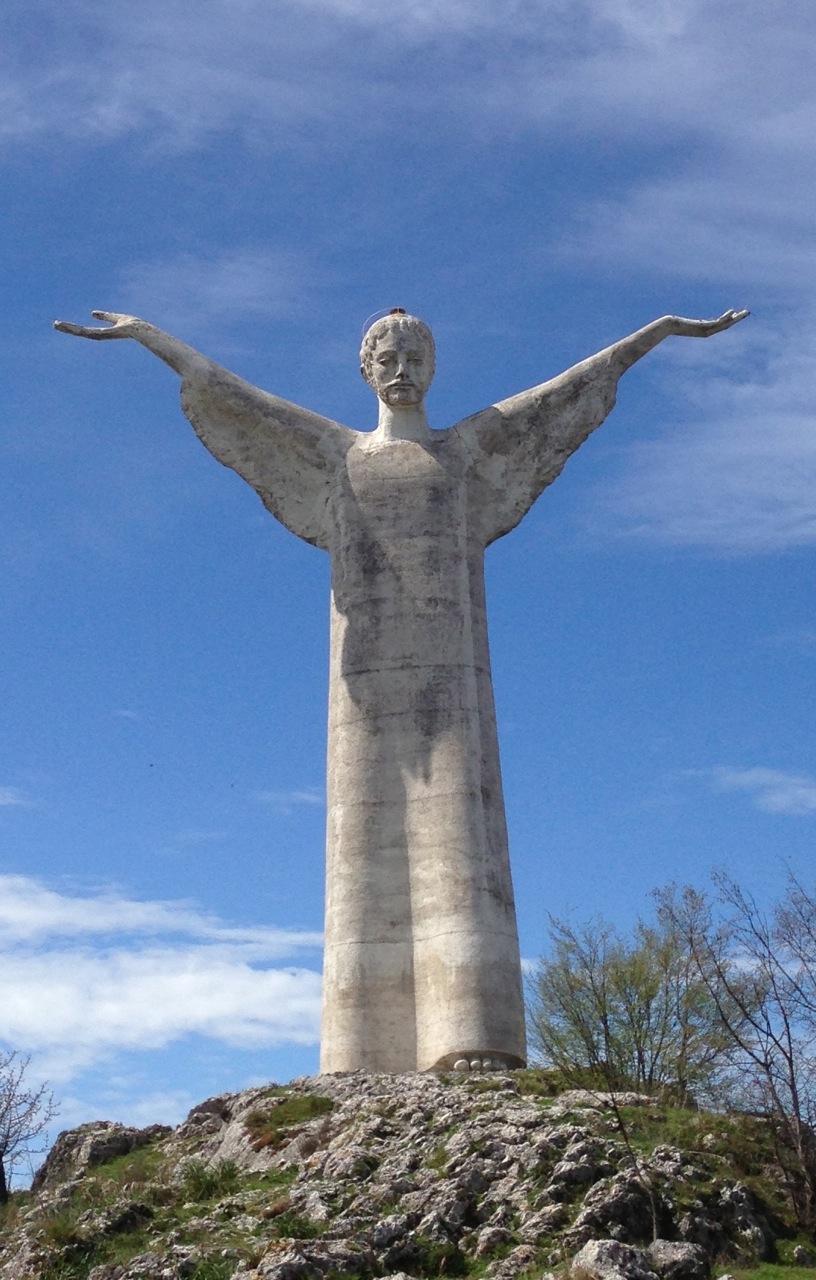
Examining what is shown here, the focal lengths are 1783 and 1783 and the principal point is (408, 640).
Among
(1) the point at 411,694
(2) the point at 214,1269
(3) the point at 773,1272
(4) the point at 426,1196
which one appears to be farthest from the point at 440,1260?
(1) the point at 411,694

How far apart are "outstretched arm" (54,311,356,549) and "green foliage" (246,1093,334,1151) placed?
24.9 ft

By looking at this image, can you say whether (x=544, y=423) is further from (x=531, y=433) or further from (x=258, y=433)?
(x=258, y=433)

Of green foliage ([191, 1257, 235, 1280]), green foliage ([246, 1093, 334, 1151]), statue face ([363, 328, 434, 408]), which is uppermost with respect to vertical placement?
statue face ([363, 328, 434, 408])

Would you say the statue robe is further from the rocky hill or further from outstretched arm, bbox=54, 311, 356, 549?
the rocky hill

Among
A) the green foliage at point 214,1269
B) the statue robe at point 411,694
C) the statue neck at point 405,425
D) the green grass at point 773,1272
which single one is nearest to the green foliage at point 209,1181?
the green foliage at point 214,1269

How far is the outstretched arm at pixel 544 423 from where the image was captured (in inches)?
957

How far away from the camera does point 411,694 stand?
22578mm

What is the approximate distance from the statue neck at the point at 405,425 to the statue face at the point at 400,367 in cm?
9

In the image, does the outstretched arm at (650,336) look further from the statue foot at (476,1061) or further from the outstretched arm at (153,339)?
the statue foot at (476,1061)

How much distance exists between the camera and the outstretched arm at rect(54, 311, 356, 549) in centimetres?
2409

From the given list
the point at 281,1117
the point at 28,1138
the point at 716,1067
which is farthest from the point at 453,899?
the point at 28,1138

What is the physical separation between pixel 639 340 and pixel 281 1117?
11644 millimetres

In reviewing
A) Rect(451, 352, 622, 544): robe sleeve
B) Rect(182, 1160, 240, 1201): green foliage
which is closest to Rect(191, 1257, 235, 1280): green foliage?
Rect(182, 1160, 240, 1201): green foliage

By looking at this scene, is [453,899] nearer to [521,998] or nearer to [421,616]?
[521,998]
